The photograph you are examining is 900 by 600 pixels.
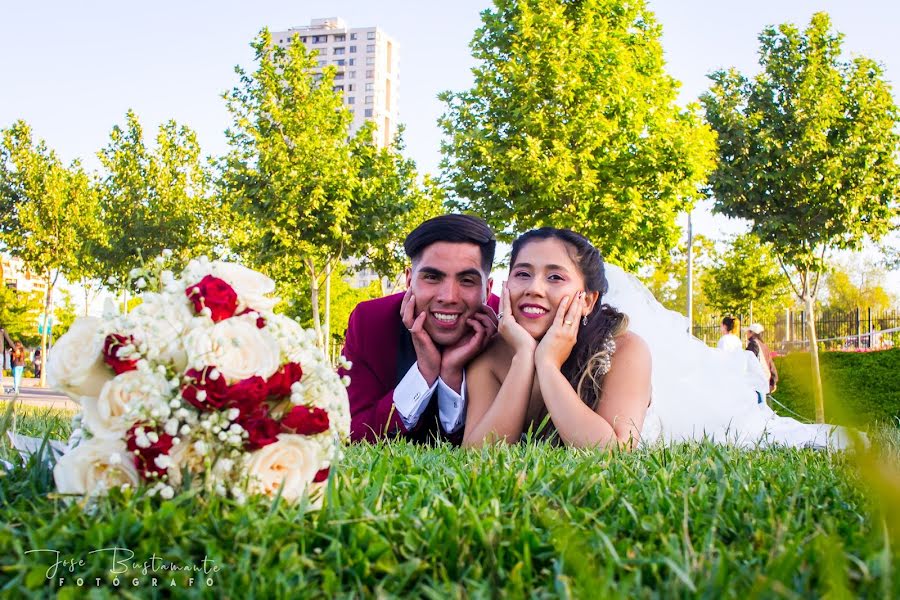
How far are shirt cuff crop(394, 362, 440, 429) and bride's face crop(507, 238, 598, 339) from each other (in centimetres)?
71

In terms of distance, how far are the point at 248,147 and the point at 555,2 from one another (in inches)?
363

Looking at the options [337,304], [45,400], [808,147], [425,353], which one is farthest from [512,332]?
[337,304]

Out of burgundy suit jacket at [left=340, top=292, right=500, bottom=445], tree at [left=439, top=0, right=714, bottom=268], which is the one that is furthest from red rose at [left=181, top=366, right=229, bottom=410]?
tree at [left=439, top=0, right=714, bottom=268]

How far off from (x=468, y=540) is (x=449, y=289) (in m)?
3.31

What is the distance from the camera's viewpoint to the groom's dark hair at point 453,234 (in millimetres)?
5117

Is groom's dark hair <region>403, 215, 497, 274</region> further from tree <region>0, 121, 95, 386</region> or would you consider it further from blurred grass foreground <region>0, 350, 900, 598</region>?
tree <region>0, 121, 95, 386</region>

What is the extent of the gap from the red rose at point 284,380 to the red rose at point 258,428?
59 mm

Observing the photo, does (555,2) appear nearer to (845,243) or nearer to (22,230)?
(845,243)

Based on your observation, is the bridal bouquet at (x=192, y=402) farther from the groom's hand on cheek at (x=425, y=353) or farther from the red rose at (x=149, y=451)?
the groom's hand on cheek at (x=425, y=353)

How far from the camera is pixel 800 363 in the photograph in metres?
0.66

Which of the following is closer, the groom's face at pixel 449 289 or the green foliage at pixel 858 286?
the groom's face at pixel 449 289

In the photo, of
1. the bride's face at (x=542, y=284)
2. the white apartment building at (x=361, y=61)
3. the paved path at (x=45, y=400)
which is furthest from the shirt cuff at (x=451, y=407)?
the white apartment building at (x=361, y=61)

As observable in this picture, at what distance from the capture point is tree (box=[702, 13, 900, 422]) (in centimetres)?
1812

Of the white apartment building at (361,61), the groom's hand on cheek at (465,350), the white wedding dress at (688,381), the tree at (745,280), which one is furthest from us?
the white apartment building at (361,61)
